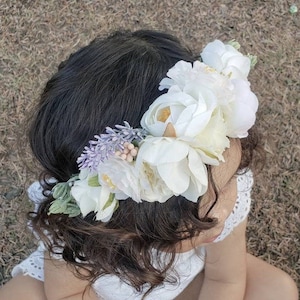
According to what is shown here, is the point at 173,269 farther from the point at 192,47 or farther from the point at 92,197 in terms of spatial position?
the point at 192,47

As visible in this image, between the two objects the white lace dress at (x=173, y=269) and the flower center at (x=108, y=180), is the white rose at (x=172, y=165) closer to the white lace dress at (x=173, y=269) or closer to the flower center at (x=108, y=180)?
the flower center at (x=108, y=180)

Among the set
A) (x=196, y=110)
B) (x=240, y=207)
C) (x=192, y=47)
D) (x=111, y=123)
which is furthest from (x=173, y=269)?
(x=192, y=47)

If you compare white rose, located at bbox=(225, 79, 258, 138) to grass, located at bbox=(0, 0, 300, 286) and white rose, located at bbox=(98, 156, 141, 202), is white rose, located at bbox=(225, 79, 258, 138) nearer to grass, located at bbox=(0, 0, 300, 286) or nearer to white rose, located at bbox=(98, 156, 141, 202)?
white rose, located at bbox=(98, 156, 141, 202)

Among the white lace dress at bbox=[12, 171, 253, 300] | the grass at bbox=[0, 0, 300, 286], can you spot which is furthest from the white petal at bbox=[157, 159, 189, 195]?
the grass at bbox=[0, 0, 300, 286]

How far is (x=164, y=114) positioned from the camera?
81 centimetres

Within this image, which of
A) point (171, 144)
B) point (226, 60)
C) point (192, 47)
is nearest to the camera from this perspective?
point (171, 144)

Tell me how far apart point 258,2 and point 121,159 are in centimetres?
133

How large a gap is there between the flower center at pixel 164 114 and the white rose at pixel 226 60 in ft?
0.44

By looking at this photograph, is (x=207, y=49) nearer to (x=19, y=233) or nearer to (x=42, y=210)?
(x=42, y=210)

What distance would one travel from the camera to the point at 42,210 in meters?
1.09

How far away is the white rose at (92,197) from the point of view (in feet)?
2.79

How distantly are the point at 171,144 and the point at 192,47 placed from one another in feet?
3.84

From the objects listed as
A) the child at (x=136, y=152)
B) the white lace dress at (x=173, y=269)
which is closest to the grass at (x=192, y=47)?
the white lace dress at (x=173, y=269)

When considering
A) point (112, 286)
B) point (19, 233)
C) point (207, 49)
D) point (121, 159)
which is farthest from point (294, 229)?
point (121, 159)
